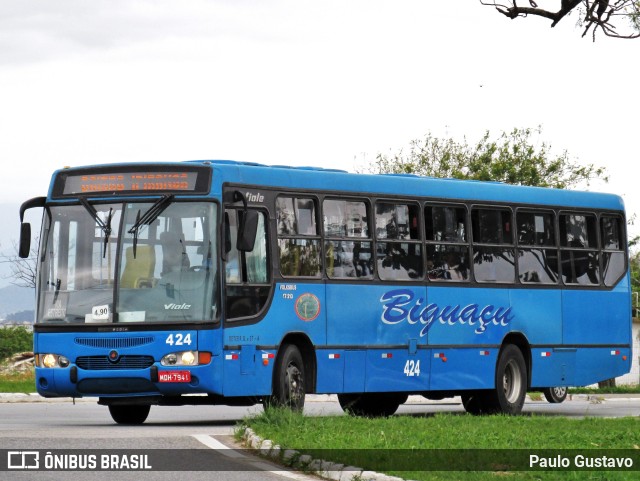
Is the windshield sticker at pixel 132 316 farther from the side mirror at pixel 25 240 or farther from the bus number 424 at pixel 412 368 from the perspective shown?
the bus number 424 at pixel 412 368

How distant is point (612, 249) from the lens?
85.6 ft

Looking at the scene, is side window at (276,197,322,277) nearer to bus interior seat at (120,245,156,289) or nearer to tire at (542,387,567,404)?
bus interior seat at (120,245,156,289)

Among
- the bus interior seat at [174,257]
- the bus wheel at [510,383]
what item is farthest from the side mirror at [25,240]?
the bus wheel at [510,383]

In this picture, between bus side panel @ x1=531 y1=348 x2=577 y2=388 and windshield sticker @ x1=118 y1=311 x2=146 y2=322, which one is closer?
windshield sticker @ x1=118 y1=311 x2=146 y2=322

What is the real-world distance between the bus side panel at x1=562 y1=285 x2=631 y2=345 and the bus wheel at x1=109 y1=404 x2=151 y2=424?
760cm

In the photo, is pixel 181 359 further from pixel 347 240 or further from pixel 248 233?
pixel 347 240

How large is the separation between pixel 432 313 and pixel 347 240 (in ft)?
7.28

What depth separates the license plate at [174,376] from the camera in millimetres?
18641

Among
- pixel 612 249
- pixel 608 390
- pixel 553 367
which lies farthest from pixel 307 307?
pixel 608 390

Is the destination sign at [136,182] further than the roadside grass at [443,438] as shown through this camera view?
Yes

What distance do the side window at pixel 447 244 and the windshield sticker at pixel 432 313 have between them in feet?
1.52

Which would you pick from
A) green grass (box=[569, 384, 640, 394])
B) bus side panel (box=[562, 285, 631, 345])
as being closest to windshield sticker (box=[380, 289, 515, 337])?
bus side panel (box=[562, 285, 631, 345])

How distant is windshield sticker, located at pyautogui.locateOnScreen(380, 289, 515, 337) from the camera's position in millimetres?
21859

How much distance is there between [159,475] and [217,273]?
624cm
